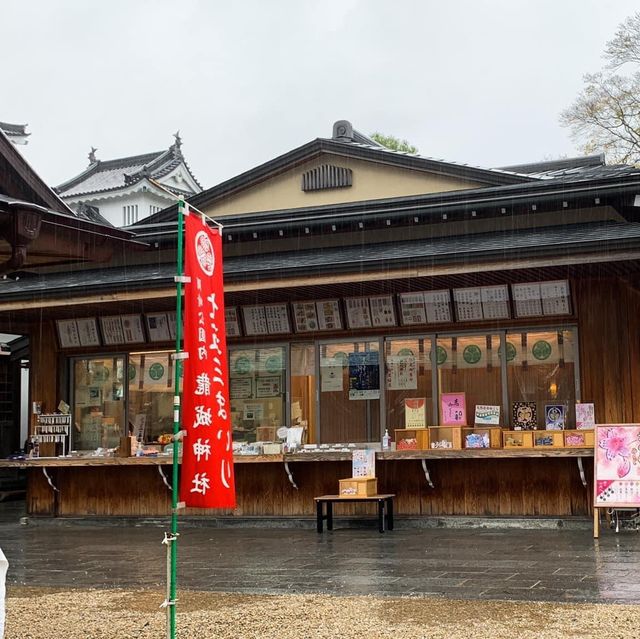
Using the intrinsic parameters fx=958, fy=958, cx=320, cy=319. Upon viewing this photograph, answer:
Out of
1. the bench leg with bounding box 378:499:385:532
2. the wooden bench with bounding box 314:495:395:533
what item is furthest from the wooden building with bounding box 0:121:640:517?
the bench leg with bounding box 378:499:385:532

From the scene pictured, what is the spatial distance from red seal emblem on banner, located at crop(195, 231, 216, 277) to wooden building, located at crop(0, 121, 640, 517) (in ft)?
20.6

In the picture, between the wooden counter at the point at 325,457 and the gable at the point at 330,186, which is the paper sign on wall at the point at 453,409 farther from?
the gable at the point at 330,186

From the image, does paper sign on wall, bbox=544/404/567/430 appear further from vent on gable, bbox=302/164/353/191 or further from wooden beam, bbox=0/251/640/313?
vent on gable, bbox=302/164/353/191

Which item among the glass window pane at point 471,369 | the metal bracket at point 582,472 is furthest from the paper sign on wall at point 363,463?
the metal bracket at point 582,472

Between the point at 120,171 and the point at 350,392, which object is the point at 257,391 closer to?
the point at 350,392

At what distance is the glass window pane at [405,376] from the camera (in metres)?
13.9

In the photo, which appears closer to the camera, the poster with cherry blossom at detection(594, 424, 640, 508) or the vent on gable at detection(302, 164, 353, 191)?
the poster with cherry blossom at detection(594, 424, 640, 508)

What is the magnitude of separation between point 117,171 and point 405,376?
1496 inches

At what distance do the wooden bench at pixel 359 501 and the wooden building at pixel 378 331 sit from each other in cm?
50

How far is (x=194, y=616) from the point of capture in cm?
740

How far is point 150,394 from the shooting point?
15.5 meters

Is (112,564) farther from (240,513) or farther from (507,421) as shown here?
(507,421)

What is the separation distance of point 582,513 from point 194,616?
711cm

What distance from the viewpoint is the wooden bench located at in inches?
507
